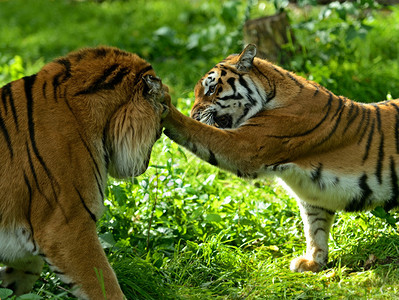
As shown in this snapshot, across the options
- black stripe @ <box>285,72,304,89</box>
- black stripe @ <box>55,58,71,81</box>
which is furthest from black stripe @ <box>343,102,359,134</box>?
black stripe @ <box>55,58,71,81</box>

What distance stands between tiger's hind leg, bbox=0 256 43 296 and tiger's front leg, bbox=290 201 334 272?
159cm

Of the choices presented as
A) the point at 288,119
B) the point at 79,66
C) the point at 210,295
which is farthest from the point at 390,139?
the point at 79,66

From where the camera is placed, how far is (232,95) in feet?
11.9

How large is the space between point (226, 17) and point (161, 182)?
3.70 m

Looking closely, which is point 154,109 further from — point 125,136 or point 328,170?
point 328,170

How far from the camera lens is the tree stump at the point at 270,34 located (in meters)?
6.36

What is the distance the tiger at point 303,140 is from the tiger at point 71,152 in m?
0.42

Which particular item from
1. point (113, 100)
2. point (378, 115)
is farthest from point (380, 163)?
point (113, 100)

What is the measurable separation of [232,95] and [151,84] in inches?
35.0

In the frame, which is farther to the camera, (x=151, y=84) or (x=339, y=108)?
(x=339, y=108)

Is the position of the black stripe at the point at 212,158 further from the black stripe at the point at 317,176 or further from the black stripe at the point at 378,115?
the black stripe at the point at 378,115

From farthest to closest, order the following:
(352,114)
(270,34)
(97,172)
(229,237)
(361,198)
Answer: (270,34)
(229,237)
(352,114)
(361,198)
(97,172)

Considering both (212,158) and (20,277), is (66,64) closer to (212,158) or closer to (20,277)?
(212,158)

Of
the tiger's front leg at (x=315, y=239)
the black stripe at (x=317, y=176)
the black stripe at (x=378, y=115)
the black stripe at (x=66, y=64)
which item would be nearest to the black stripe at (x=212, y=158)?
the black stripe at (x=317, y=176)
